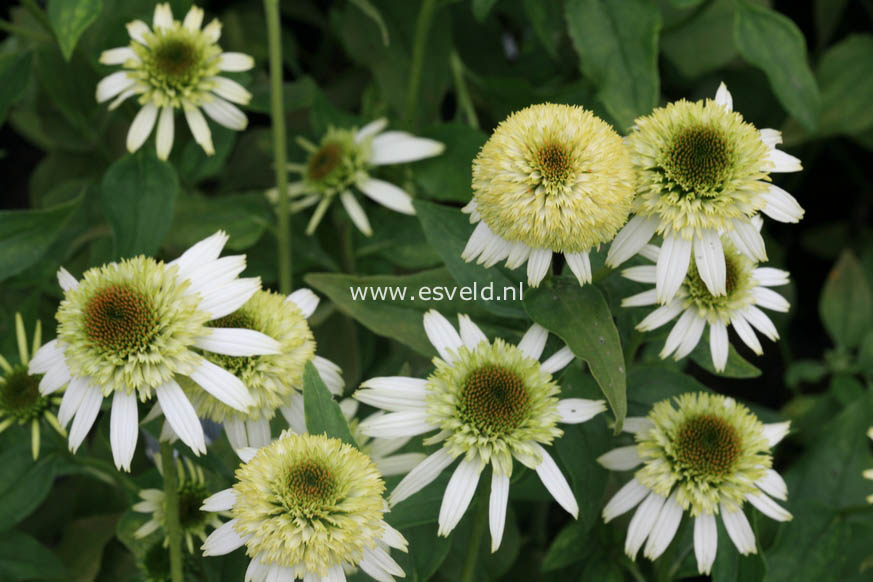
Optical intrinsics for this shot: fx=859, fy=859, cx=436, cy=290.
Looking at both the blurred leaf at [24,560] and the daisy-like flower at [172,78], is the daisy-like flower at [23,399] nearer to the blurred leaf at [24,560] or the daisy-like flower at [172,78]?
the blurred leaf at [24,560]

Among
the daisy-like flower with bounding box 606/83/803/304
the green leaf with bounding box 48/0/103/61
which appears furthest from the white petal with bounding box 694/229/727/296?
the green leaf with bounding box 48/0/103/61

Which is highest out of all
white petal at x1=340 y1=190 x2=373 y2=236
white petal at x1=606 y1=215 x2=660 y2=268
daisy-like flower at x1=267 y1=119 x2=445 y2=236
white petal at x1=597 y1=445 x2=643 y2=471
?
daisy-like flower at x1=267 y1=119 x2=445 y2=236

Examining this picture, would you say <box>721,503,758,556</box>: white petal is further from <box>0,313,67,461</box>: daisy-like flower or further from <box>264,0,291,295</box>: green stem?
<box>0,313,67,461</box>: daisy-like flower

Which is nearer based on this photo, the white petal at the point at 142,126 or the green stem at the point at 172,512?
the green stem at the point at 172,512

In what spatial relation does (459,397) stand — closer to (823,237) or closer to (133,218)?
(133,218)

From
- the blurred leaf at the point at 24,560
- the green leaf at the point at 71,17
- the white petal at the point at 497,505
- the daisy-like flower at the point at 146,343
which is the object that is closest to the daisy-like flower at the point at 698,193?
the white petal at the point at 497,505

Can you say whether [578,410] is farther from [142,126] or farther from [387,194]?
[142,126]
